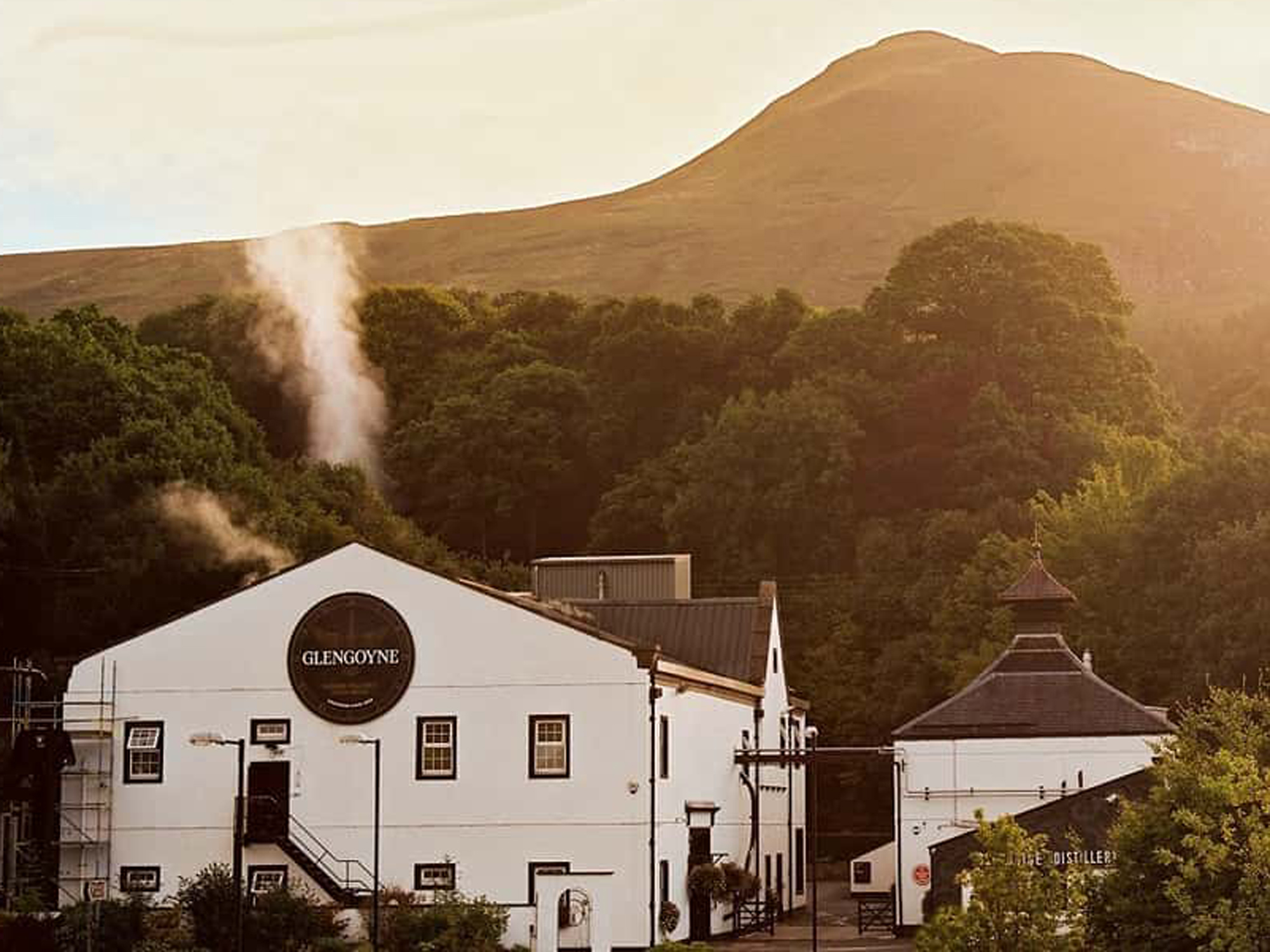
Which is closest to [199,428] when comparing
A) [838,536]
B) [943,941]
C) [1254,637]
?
[838,536]

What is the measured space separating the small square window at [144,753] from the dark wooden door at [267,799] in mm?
2351

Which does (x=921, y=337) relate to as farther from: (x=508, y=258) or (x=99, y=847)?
(x=508, y=258)

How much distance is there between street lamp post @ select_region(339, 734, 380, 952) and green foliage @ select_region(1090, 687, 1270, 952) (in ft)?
54.5

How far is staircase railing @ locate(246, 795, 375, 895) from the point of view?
57.2 m

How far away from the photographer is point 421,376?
358 feet

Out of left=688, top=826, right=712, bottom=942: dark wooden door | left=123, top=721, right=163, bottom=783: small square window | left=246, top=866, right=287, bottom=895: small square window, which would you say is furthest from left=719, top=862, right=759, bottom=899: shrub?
left=123, top=721, right=163, bottom=783: small square window

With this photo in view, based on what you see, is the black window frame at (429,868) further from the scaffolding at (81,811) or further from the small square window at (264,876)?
the scaffolding at (81,811)

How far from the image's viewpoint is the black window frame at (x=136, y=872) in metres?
58.3

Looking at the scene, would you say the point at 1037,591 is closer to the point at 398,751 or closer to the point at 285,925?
the point at 398,751

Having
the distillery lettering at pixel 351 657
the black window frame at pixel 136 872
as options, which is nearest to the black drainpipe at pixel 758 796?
the distillery lettering at pixel 351 657

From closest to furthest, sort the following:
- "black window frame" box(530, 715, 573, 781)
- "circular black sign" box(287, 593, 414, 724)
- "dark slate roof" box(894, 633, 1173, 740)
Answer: "black window frame" box(530, 715, 573, 781), "circular black sign" box(287, 593, 414, 724), "dark slate roof" box(894, 633, 1173, 740)

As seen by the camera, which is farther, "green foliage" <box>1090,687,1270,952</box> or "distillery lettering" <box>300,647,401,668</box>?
"distillery lettering" <box>300,647,401,668</box>

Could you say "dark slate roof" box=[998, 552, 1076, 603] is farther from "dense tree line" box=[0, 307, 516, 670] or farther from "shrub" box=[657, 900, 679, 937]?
"dense tree line" box=[0, 307, 516, 670]

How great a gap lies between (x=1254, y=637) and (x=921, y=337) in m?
30.6
